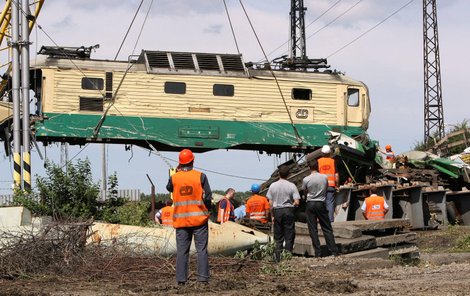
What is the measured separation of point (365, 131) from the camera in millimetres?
25609

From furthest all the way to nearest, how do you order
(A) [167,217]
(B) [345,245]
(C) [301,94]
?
(C) [301,94] → (A) [167,217] → (B) [345,245]

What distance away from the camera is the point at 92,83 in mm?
23562

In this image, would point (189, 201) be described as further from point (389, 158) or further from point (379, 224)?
point (389, 158)

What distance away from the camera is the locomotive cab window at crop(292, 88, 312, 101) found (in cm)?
2503

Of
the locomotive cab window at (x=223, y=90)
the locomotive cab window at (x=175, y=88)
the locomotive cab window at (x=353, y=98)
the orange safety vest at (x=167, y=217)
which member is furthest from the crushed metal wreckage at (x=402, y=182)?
the orange safety vest at (x=167, y=217)

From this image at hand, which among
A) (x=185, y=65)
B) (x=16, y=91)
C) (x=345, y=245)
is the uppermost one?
(x=185, y=65)

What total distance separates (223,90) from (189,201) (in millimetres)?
14669

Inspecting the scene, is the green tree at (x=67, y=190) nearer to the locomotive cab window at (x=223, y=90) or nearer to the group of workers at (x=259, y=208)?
the group of workers at (x=259, y=208)

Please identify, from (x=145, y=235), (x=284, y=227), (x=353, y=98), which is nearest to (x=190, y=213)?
(x=145, y=235)

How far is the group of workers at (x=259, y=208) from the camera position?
1005cm

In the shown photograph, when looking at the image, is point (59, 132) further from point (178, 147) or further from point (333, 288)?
point (333, 288)

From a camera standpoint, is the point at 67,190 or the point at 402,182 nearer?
the point at 67,190

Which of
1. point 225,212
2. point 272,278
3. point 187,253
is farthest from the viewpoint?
point 225,212

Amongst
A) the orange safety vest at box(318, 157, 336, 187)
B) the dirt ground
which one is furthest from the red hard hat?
the orange safety vest at box(318, 157, 336, 187)
